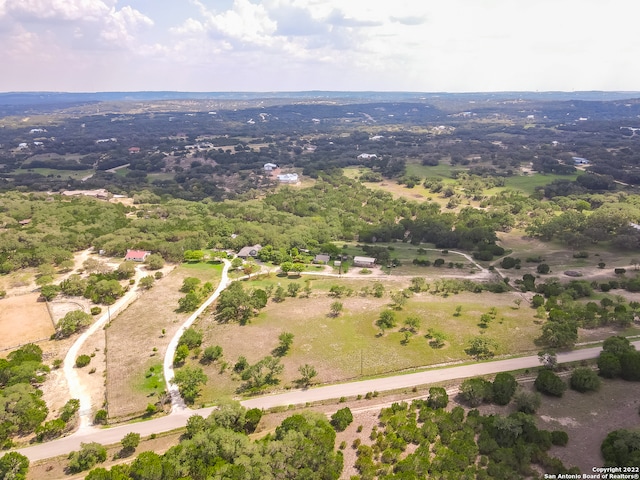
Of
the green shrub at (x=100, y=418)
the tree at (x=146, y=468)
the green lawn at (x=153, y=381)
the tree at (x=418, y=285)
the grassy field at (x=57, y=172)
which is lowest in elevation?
the green lawn at (x=153, y=381)

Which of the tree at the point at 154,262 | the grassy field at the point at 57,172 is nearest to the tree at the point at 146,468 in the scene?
the tree at the point at 154,262

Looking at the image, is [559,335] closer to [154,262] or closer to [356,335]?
[356,335]

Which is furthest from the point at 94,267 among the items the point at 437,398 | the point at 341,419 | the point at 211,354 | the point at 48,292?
the point at 437,398

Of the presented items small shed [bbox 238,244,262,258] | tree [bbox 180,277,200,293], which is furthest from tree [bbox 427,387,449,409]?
small shed [bbox 238,244,262,258]

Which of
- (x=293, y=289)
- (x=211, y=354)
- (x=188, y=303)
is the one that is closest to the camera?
(x=211, y=354)

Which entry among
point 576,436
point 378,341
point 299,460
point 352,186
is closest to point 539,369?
point 576,436

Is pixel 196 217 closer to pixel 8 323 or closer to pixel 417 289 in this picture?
pixel 8 323

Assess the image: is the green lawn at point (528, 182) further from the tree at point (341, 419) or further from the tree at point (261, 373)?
the tree at point (341, 419)
